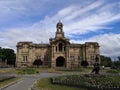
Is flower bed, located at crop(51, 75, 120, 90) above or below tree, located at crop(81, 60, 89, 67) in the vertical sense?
below

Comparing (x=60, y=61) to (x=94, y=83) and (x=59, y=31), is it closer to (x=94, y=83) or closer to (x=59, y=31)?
(x=59, y=31)

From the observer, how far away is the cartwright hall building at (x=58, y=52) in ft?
325

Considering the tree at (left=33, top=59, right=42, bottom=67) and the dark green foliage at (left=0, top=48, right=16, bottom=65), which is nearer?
the tree at (left=33, top=59, right=42, bottom=67)

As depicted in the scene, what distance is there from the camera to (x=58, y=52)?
9956 centimetres

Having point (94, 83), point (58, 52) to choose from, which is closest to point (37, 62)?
point (58, 52)

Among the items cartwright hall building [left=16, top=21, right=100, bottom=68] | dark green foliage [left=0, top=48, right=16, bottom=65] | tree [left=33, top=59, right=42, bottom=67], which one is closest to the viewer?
tree [left=33, top=59, right=42, bottom=67]

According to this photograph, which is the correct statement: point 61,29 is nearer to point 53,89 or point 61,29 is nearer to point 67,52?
point 67,52

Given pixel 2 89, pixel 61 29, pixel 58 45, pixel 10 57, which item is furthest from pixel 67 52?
pixel 2 89

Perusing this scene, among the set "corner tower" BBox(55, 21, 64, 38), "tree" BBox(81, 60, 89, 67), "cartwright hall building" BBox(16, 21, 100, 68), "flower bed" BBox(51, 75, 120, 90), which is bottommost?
"flower bed" BBox(51, 75, 120, 90)

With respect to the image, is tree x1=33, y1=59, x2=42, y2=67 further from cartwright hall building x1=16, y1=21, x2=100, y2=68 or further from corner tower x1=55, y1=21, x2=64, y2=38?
corner tower x1=55, y1=21, x2=64, y2=38

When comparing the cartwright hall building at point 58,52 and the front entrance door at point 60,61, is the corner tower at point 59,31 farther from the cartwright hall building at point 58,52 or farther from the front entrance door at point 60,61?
the front entrance door at point 60,61

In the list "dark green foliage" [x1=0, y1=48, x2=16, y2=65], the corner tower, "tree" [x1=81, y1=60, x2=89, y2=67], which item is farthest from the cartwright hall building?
"dark green foliage" [x1=0, y1=48, x2=16, y2=65]

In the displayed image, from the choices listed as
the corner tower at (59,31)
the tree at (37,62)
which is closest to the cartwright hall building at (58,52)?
the corner tower at (59,31)

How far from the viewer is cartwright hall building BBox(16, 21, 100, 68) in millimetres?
99125
